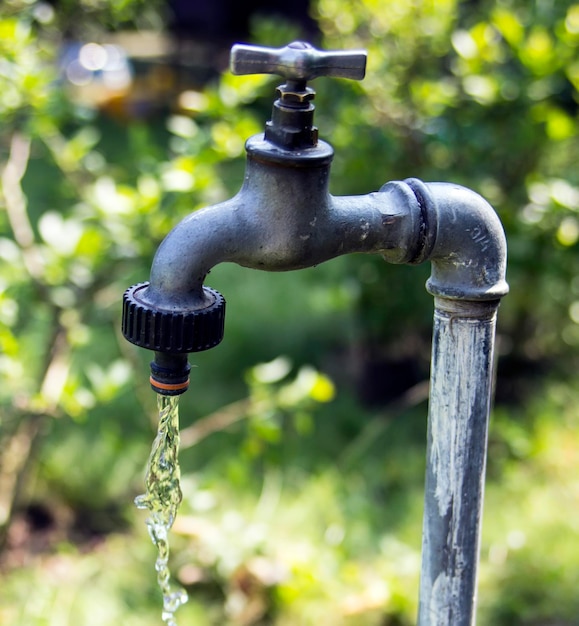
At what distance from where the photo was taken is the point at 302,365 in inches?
150

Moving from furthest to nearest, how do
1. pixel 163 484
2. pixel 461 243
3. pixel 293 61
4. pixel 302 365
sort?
pixel 302 365 < pixel 163 484 < pixel 461 243 < pixel 293 61

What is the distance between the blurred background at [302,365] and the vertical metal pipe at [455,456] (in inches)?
42.7

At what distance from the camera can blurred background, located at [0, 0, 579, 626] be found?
7.82ft

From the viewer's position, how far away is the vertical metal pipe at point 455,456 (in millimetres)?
1200

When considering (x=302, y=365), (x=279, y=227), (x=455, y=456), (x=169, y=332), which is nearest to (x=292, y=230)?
(x=279, y=227)

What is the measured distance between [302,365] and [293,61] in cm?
285

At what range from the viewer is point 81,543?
9.20 feet

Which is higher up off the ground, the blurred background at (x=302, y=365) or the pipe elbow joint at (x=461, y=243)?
the pipe elbow joint at (x=461, y=243)

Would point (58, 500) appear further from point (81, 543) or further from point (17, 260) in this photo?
point (17, 260)

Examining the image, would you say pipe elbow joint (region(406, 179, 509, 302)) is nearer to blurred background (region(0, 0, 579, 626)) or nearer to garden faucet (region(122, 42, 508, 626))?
garden faucet (region(122, 42, 508, 626))

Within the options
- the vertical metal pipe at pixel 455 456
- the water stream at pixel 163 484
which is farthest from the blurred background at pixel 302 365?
the vertical metal pipe at pixel 455 456

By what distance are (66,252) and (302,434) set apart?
1.35 meters

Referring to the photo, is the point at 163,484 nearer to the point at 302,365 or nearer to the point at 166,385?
the point at 166,385

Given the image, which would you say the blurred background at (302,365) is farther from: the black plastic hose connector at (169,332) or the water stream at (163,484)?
the black plastic hose connector at (169,332)
